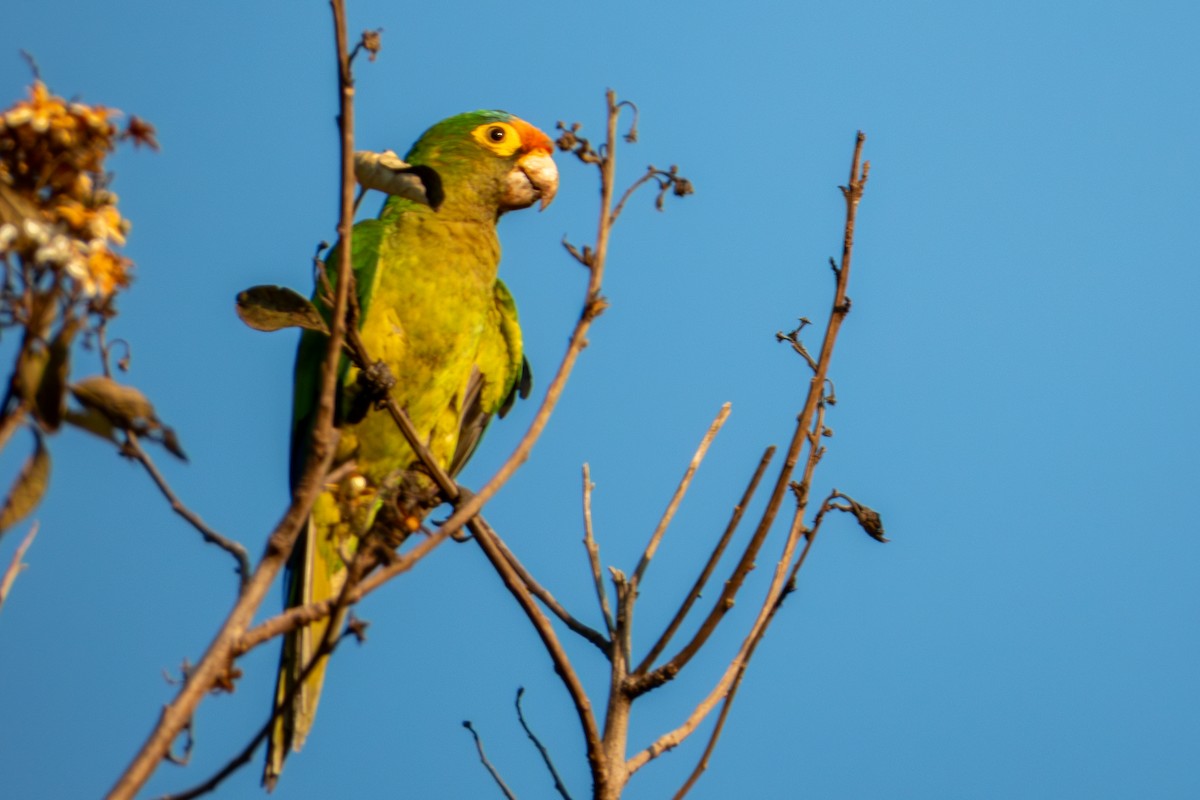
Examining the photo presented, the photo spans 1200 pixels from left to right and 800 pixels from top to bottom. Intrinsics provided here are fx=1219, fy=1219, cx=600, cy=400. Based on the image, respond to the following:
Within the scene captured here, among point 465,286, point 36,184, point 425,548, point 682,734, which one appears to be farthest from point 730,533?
point 465,286

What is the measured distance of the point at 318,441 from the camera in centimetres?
146

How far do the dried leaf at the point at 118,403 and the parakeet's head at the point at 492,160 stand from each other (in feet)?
11.3

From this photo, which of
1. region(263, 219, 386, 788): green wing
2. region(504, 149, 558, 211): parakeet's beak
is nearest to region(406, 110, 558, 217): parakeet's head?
region(504, 149, 558, 211): parakeet's beak

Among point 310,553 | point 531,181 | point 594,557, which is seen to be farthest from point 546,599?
point 531,181

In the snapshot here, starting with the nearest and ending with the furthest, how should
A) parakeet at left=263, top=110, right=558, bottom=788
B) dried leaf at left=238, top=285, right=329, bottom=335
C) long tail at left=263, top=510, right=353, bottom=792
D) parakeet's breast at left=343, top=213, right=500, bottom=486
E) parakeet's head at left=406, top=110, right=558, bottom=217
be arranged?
dried leaf at left=238, top=285, right=329, bottom=335
long tail at left=263, top=510, right=353, bottom=792
parakeet at left=263, top=110, right=558, bottom=788
parakeet's breast at left=343, top=213, right=500, bottom=486
parakeet's head at left=406, top=110, right=558, bottom=217

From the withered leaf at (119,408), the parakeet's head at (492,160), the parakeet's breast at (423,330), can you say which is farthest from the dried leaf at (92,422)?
the parakeet's head at (492,160)

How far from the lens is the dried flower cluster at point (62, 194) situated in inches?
44.5

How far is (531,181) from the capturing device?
189 inches

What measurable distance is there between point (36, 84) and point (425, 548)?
640 mm

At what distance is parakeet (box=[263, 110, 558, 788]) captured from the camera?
3.85 meters

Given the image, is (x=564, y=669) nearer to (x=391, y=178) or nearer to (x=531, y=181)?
(x=391, y=178)

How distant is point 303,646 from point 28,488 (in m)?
2.14

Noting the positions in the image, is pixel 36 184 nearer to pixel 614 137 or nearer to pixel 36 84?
pixel 36 84

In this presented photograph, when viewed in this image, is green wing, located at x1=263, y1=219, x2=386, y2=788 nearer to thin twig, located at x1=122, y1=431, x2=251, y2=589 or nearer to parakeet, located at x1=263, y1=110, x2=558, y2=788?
parakeet, located at x1=263, y1=110, x2=558, y2=788
